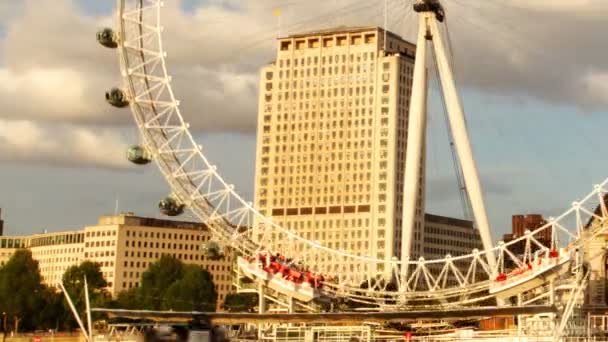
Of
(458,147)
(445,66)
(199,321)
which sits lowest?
(199,321)

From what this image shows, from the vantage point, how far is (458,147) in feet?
468

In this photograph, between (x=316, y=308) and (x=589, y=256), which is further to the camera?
(x=589, y=256)

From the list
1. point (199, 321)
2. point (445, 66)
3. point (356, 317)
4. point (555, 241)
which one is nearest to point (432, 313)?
point (356, 317)

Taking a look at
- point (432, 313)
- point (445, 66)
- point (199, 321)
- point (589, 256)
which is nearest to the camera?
point (199, 321)

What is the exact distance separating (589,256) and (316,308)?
37199 mm

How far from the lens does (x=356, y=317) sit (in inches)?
4988

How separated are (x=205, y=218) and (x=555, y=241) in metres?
40.6

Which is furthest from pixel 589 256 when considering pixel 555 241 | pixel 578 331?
pixel 578 331

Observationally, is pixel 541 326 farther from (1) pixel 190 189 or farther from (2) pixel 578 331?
(1) pixel 190 189

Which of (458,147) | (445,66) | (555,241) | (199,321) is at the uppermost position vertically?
(445,66)

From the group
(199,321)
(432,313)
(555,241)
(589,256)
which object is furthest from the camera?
(589,256)

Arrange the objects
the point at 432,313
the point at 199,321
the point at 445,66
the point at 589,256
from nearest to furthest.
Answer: the point at 199,321
the point at 432,313
the point at 445,66
the point at 589,256

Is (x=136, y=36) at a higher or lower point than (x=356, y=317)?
higher

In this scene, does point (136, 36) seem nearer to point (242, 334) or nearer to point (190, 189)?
point (190, 189)
